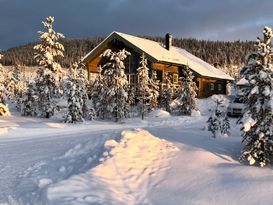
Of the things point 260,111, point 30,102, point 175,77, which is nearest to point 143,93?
point 30,102

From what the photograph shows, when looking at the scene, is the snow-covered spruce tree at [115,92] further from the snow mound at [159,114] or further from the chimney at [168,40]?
the chimney at [168,40]

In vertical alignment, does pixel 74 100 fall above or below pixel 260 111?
above

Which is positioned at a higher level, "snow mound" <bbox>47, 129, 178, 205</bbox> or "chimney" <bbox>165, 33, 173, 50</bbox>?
"chimney" <bbox>165, 33, 173, 50</bbox>

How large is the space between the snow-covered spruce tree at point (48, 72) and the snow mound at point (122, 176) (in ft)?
64.4

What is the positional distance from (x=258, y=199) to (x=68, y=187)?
14.6 ft

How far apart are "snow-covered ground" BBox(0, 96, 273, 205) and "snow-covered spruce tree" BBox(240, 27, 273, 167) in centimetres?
52

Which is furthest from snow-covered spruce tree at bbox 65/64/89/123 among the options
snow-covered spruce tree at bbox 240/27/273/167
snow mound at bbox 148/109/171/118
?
snow-covered spruce tree at bbox 240/27/273/167

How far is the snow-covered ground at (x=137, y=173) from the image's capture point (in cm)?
923

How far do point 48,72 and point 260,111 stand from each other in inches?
947

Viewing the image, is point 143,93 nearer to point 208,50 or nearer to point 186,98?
point 186,98

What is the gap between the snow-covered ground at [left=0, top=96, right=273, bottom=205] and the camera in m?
9.23

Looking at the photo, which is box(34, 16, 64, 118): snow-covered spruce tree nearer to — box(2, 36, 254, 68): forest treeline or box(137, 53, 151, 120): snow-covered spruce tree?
box(137, 53, 151, 120): snow-covered spruce tree

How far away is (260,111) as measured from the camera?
11250 millimetres

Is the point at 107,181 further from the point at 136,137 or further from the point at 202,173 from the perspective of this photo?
the point at 136,137
